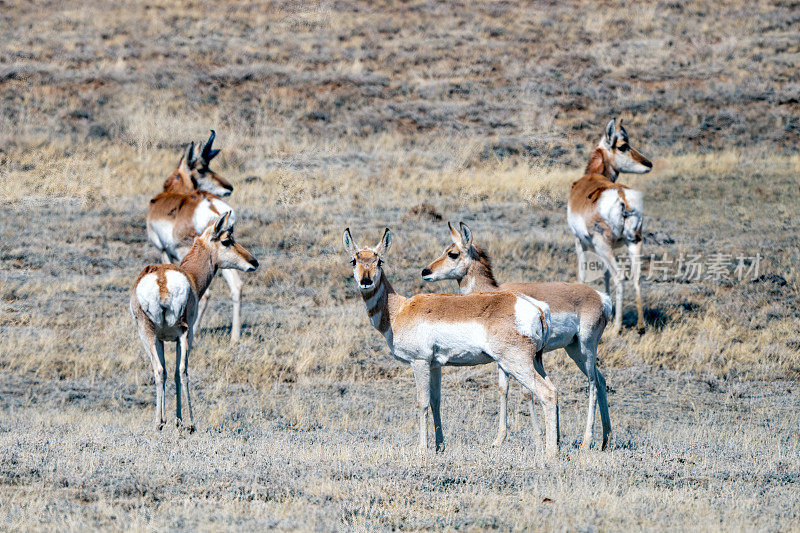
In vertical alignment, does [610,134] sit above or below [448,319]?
above

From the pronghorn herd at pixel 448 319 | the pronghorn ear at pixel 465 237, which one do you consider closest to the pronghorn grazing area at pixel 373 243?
the pronghorn herd at pixel 448 319

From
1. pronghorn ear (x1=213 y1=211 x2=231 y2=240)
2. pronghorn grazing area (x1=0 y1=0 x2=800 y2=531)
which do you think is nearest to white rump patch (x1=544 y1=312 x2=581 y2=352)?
pronghorn grazing area (x1=0 y1=0 x2=800 y2=531)

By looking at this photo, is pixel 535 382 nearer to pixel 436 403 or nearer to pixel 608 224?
pixel 436 403

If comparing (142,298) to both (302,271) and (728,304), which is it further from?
(728,304)

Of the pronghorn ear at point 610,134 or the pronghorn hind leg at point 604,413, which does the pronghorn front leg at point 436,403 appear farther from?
the pronghorn ear at point 610,134

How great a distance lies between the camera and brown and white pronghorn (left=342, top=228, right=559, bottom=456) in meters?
8.48

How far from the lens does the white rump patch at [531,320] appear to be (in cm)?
845

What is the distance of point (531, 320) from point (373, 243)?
9884 millimetres

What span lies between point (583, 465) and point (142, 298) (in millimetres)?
4516

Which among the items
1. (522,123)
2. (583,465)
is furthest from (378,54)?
(583,465)

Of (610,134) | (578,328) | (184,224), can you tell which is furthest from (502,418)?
(610,134)

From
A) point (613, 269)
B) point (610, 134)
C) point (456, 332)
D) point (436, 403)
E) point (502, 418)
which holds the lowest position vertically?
point (502, 418)

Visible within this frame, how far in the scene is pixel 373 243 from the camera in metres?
18.2

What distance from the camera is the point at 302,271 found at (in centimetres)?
1683
